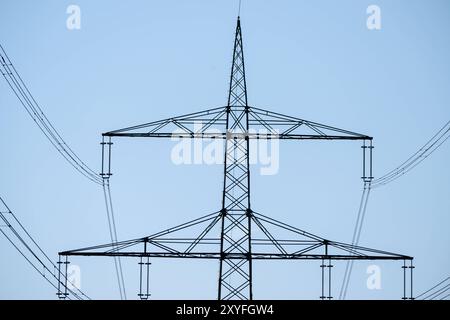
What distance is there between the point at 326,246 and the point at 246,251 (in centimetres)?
285

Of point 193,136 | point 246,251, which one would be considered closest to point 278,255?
point 246,251

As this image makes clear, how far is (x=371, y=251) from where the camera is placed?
161 feet

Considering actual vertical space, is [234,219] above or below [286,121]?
below

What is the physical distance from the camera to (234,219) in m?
49.2

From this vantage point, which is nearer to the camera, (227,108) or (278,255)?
(278,255)
